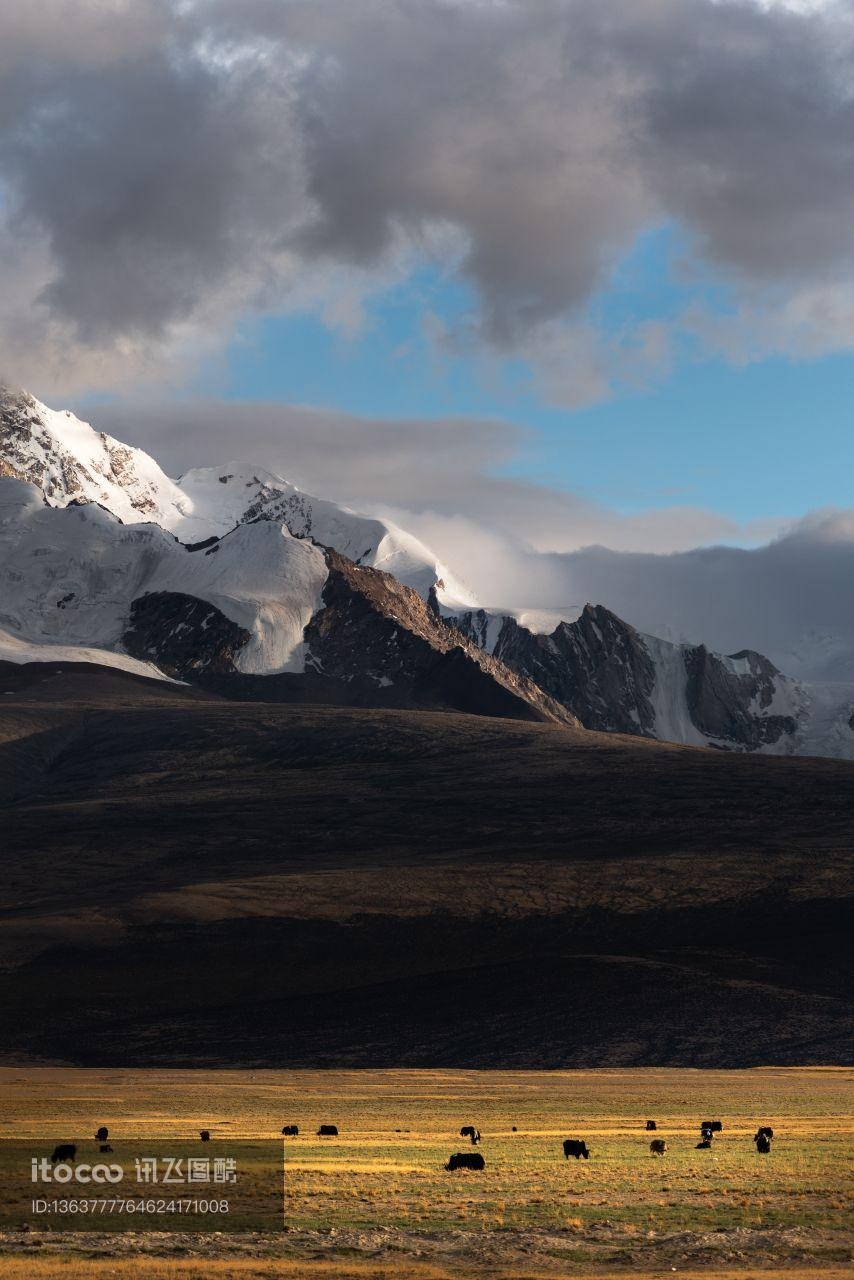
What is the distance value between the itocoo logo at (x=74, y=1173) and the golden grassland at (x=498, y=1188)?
460cm

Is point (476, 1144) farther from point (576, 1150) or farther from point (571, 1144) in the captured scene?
point (576, 1150)

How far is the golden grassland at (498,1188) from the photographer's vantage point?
32062 millimetres

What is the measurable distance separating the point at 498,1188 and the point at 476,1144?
35.4 feet

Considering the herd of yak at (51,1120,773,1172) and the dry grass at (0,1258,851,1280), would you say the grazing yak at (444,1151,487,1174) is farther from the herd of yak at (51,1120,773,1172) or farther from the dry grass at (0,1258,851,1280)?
the dry grass at (0,1258,851,1280)

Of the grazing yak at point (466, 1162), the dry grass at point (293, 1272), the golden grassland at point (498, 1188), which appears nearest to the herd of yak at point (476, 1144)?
the grazing yak at point (466, 1162)

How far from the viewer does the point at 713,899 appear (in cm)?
17450

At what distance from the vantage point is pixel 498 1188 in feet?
132

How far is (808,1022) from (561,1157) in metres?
87.4

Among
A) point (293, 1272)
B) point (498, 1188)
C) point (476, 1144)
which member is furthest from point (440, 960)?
point (293, 1272)

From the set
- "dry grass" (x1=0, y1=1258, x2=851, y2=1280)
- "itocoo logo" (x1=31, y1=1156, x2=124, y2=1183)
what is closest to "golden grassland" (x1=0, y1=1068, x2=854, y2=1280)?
"dry grass" (x1=0, y1=1258, x2=851, y2=1280)

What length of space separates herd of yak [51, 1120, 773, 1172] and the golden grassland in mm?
510

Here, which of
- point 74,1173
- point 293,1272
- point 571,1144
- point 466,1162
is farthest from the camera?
point 571,1144

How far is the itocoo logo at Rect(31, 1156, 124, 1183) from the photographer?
40031 mm

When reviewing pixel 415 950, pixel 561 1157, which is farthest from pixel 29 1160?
pixel 415 950
